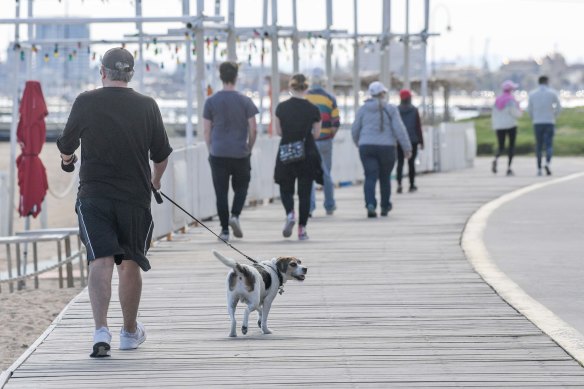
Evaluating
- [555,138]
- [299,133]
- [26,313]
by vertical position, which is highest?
[299,133]

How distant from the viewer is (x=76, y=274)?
1848 cm

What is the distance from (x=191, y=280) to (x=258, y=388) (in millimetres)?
4933

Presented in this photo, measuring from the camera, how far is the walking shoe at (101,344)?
823 centimetres

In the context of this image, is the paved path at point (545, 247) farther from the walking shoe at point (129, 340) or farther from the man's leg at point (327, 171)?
the walking shoe at point (129, 340)

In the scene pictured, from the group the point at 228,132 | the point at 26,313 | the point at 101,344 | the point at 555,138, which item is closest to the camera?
the point at 101,344

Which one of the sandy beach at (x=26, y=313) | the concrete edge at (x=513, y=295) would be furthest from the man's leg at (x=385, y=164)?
the sandy beach at (x=26, y=313)

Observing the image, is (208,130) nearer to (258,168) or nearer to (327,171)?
(327,171)

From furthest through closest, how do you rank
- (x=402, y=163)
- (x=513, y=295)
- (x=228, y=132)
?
(x=402, y=163)
(x=228, y=132)
(x=513, y=295)

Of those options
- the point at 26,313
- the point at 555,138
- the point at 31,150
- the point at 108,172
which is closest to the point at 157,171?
the point at 108,172

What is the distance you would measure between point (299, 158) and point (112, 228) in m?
7.27

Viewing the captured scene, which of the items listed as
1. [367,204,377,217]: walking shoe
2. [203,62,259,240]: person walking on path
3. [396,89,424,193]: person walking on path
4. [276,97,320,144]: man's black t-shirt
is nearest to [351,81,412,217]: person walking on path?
[367,204,377,217]: walking shoe

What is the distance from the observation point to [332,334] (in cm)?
912

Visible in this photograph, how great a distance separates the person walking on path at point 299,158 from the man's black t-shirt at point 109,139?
7203 millimetres

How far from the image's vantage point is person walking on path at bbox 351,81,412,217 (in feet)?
60.0
